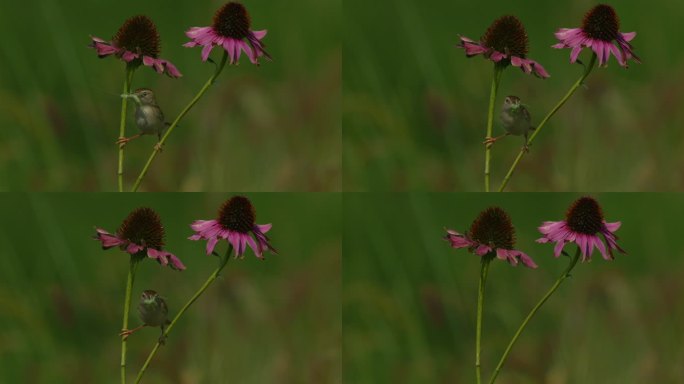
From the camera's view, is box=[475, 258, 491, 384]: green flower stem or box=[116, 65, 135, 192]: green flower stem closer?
box=[475, 258, 491, 384]: green flower stem

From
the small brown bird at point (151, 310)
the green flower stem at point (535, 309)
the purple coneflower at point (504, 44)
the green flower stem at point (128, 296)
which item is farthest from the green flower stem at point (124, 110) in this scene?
the green flower stem at point (535, 309)

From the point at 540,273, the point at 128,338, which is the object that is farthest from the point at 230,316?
the point at 540,273

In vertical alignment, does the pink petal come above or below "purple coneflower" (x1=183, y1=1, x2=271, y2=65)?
below

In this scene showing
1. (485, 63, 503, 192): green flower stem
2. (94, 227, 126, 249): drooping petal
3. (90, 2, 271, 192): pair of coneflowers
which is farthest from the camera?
(485, 63, 503, 192): green flower stem

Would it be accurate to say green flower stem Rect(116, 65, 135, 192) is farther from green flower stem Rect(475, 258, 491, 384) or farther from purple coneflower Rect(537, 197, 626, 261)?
purple coneflower Rect(537, 197, 626, 261)

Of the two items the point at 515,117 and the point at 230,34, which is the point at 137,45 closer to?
the point at 230,34

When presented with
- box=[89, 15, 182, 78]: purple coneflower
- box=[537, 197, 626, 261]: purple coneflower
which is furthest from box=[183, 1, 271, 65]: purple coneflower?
box=[537, 197, 626, 261]: purple coneflower

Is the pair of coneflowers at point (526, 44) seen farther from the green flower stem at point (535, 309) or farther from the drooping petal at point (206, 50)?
the drooping petal at point (206, 50)

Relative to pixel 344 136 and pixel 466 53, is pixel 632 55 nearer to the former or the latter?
pixel 466 53

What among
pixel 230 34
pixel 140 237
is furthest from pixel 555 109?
pixel 140 237
